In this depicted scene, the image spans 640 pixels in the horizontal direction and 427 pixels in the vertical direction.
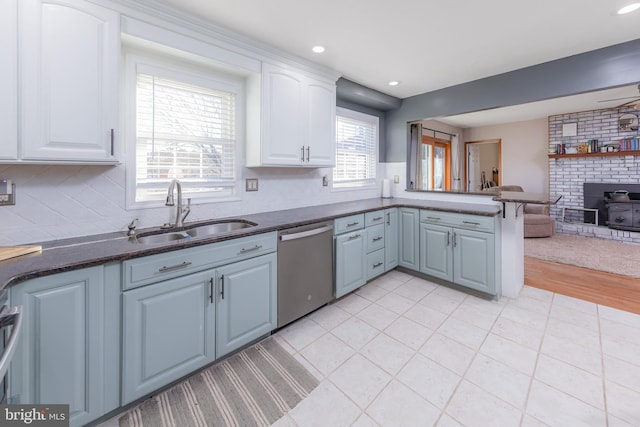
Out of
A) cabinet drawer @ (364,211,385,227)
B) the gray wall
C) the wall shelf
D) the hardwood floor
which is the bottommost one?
the hardwood floor

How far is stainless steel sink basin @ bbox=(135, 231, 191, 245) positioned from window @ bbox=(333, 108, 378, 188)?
2.02 meters

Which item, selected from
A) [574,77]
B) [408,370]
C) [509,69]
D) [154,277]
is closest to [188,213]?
[154,277]

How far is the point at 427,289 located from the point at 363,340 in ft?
4.03

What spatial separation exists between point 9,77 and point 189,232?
121cm

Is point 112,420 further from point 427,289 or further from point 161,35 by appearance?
point 427,289

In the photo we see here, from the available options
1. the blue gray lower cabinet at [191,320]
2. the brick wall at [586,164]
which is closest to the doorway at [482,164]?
the brick wall at [586,164]

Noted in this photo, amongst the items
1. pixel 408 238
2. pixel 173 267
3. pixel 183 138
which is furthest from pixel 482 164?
pixel 173 267

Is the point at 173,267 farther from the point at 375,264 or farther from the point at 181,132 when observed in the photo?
the point at 375,264

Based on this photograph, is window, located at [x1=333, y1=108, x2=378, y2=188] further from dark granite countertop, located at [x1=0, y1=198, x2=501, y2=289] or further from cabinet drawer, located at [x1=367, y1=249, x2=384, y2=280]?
dark granite countertop, located at [x1=0, y1=198, x2=501, y2=289]

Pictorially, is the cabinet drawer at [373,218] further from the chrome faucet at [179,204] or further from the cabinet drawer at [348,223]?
the chrome faucet at [179,204]

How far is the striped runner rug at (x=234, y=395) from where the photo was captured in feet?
4.66

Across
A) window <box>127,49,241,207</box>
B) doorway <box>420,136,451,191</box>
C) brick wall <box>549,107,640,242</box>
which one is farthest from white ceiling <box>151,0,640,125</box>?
brick wall <box>549,107,640,242</box>

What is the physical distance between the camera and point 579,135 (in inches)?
214

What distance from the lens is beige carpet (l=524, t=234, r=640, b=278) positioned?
357cm
